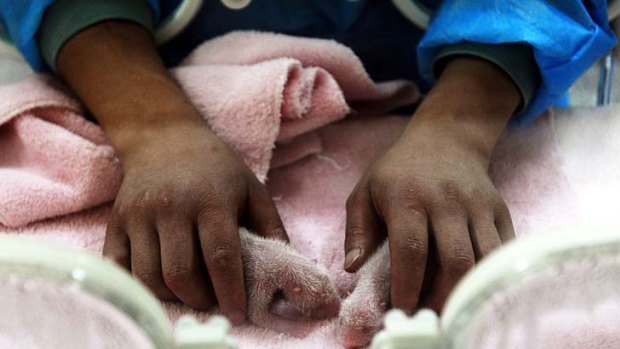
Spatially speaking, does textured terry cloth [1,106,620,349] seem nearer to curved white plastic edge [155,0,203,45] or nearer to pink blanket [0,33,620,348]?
pink blanket [0,33,620,348]

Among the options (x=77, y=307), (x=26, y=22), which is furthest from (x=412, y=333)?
(x=26, y=22)

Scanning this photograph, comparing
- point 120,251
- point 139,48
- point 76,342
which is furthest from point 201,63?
point 76,342

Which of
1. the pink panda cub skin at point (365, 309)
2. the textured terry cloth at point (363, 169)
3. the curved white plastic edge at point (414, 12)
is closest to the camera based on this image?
the pink panda cub skin at point (365, 309)

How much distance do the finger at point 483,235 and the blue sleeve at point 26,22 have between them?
1.07 ft

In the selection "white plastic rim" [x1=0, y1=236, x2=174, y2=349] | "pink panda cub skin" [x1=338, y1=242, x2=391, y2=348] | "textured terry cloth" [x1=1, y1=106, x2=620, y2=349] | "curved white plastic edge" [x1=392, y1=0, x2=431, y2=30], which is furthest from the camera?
"curved white plastic edge" [x1=392, y1=0, x2=431, y2=30]

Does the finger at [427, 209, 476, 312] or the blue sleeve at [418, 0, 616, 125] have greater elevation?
the blue sleeve at [418, 0, 616, 125]

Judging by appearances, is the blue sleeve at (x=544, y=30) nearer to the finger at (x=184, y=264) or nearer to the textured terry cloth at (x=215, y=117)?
the textured terry cloth at (x=215, y=117)

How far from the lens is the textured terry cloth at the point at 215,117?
584mm

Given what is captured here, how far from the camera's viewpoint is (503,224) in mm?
533

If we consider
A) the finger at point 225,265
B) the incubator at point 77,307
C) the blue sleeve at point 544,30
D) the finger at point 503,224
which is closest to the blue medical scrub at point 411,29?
the blue sleeve at point 544,30

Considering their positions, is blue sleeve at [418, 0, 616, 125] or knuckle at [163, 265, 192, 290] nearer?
knuckle at [163, 265, 192, 290]

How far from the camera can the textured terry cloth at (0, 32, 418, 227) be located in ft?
1.92

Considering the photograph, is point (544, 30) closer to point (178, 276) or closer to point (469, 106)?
point (469, 106)

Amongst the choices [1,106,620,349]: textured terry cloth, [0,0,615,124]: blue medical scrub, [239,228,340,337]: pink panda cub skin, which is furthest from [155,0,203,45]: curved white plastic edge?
[239,228,340,337]: pink panda cub skin
